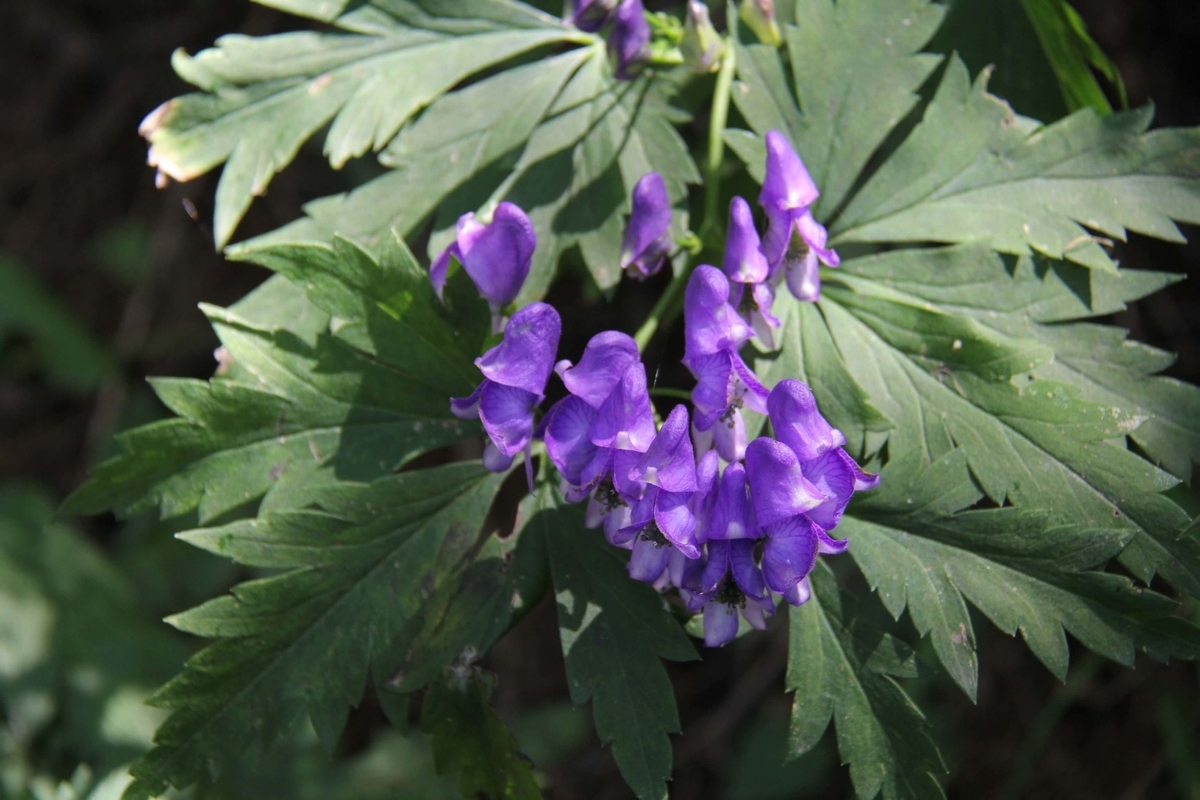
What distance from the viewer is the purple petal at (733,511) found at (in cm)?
132

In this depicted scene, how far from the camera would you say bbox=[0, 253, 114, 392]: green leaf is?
363 centimetres

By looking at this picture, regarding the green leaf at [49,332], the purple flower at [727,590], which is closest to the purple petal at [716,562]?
the purple flower at [727,590]

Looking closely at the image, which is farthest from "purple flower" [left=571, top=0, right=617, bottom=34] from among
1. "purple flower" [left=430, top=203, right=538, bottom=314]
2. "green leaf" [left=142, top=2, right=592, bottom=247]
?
"purple flower" [left=430, top=203, right=538, bottom=314]

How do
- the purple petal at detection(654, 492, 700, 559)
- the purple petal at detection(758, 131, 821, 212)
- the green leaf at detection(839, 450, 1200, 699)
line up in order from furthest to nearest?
the purple petal at detection(758, 131, 821, 212) < the green leaf at detection(839, 450, 1200, 699) < the purple petal at detection(654, 492, 700, 559)

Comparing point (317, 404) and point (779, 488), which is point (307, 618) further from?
point (779, 488)

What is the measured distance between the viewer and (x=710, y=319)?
1417 mm

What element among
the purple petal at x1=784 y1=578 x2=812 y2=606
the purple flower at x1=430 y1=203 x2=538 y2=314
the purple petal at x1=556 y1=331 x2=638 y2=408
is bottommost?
the purple petal at x1=784 y1=578 x2=812 y2=606

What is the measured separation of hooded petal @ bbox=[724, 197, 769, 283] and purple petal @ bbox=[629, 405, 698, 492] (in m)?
0.33

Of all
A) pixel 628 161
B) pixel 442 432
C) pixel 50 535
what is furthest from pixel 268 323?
pixel 50 535

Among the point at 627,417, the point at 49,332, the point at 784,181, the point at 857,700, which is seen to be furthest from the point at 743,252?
the point at 49,332

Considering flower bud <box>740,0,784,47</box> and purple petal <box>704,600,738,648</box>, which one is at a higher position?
flower bud <box>740,0,784,47</box>

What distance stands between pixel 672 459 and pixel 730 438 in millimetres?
205

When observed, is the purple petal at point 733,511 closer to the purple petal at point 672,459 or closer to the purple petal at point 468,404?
the purple petal at point 672,459

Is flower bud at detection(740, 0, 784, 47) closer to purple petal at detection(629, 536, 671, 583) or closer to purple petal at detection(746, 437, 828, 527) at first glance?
purple petal at detection(746, 437, 828, 527)
